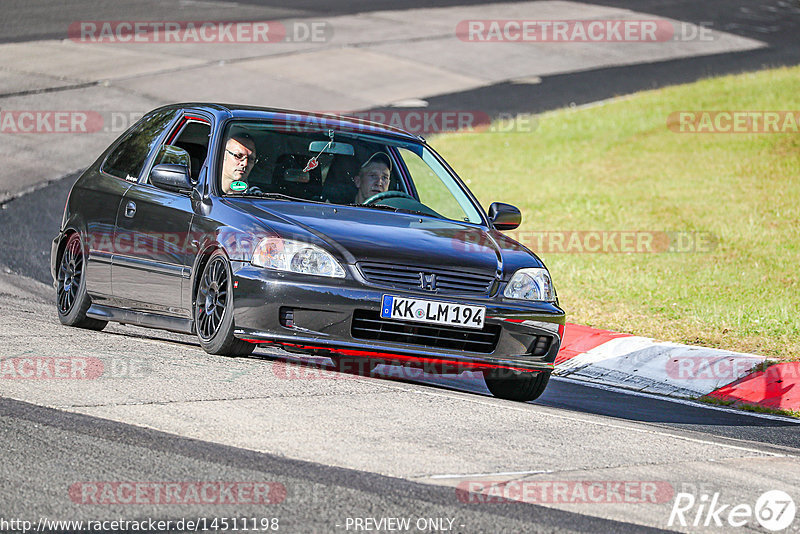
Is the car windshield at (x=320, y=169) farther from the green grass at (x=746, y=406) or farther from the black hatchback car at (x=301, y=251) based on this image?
the green grass at (x=746, y=406)

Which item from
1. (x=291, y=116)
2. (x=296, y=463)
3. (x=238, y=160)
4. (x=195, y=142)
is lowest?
(x=296, y=463)

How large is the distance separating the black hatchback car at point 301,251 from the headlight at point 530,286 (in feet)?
Result: 0.04

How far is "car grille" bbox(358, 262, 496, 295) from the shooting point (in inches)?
289

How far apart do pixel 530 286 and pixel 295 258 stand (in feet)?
4.83

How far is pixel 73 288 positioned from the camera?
9281 millimetres

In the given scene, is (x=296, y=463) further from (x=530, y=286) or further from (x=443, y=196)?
(x=443, y=196)

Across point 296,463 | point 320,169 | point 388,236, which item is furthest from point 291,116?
point 296,463

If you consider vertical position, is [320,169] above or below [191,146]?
below

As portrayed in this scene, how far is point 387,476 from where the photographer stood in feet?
17.1

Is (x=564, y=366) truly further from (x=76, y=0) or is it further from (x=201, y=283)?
(x=76, y=0)

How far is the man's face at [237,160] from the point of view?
8.24 meters

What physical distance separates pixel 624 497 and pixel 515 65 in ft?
78.5

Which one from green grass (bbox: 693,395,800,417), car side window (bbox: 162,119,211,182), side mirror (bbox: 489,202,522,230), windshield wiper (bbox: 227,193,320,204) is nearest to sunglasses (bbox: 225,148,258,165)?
car side window (bbox: 162,119,211,182)

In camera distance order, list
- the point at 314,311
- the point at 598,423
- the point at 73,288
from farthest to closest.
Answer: the point at 73,288
the point at 314,311
the point at 598,423
